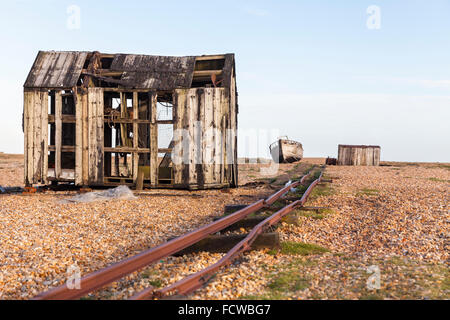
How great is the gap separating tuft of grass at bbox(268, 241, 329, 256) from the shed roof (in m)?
10.9

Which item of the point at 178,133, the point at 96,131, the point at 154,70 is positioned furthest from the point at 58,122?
the point at 178,133

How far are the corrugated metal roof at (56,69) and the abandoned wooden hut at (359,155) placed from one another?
94.0 ft

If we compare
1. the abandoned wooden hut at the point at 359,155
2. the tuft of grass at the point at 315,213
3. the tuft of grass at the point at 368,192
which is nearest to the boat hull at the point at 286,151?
the abandoned wooden hut at the point at 359,155

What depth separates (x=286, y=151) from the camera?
1651 inches

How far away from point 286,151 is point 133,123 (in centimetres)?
2803

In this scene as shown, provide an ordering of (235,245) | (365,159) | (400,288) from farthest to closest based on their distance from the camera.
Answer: (365,159)
(235,245)
(400,288)

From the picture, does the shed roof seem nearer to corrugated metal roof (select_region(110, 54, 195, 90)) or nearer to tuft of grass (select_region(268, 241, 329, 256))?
corrugated metal roof (select_region(110, 54, 195, 90))

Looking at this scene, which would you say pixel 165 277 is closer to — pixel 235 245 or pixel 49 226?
pixel 235 245

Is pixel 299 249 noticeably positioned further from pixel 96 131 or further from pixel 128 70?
pixel 128 70

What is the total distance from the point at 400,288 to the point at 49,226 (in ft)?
22.5

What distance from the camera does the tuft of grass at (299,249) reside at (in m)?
6.02

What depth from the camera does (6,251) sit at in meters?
6.29

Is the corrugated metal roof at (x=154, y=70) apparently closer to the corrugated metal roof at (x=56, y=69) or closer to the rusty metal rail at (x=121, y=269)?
the corrugated metal roof at (x=56, y=69)
